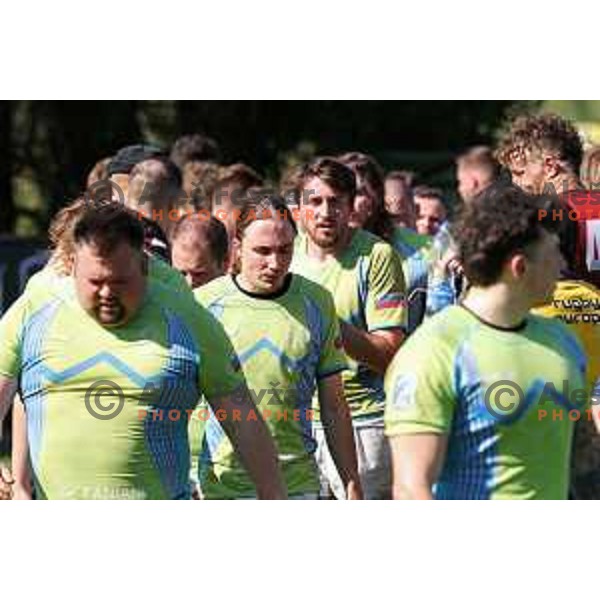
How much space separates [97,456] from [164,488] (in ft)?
0.99

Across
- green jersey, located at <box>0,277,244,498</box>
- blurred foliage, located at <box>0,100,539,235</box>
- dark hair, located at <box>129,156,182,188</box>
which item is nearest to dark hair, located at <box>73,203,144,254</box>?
green jersey, located at <box>0,277,244,498</box>

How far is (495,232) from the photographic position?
585cm

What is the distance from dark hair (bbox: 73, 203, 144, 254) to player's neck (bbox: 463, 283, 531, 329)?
147 cm

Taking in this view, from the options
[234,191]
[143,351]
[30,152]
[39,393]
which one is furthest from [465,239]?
[30,152]

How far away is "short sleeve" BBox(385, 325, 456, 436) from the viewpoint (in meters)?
5.64

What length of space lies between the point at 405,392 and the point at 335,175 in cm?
364

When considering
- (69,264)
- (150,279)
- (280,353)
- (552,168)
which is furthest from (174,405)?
(552,168)

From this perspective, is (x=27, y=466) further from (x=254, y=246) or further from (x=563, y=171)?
(x=563, y=171)

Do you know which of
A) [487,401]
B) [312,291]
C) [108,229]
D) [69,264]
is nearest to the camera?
[487,401]

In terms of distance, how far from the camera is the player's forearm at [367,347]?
29.9 ft

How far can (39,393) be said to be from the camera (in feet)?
22.8

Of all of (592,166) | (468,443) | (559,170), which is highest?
(592,166)

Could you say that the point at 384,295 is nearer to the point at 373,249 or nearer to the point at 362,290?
the point at 362,290

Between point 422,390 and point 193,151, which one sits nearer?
point 422,390
